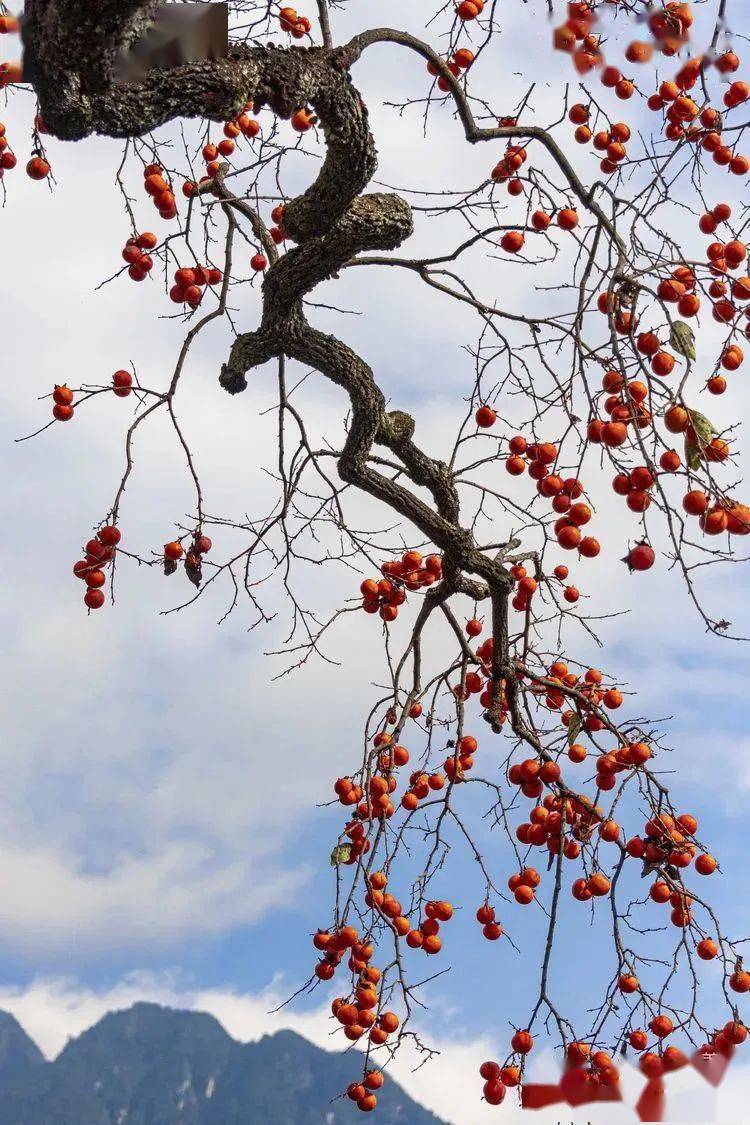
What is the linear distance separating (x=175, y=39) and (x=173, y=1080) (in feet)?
408

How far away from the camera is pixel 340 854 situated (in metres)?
3.31

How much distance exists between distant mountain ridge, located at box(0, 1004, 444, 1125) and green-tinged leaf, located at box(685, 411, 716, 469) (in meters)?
111

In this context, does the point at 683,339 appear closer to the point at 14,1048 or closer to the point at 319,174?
the point at 319,174

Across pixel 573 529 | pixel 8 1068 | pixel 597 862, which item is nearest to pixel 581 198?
pixel 573 529

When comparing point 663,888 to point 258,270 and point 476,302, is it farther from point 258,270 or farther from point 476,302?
point 258,270

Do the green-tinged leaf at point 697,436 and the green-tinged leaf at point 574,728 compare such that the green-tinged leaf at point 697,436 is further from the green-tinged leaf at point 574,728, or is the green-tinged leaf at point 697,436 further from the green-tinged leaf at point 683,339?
the green-tinged leaf at point 574,728

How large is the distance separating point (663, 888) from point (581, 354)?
1729 mm

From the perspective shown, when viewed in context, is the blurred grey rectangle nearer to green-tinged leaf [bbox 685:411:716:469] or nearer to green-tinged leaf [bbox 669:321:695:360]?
green-tinged leaf [bbox 669:321:695:360]

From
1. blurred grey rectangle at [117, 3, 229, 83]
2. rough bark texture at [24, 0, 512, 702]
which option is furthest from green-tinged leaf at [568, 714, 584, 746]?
blurred grey rectangle at [117, 3, 229, 83]

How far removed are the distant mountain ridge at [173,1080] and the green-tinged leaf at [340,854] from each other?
4308 inches

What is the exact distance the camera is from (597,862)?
3322 mm

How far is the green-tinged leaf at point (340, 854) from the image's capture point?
3.30 metres

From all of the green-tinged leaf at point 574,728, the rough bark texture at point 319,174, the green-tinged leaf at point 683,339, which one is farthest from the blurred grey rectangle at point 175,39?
the green-tinged leaf at point 574,728

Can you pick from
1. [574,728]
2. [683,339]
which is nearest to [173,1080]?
[574,728]
